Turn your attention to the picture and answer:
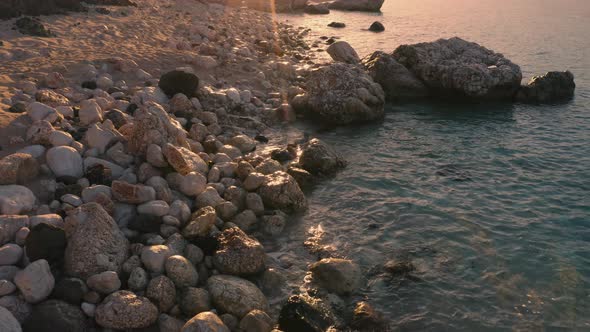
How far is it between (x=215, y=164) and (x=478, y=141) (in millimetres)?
9446

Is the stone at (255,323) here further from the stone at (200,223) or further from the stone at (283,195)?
the stone at (283,195)

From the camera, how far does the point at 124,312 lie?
22.3ft

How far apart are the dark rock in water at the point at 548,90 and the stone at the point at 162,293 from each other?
19.0m

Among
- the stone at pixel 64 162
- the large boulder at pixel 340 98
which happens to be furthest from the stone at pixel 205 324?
the large boulder at pixel 340 98

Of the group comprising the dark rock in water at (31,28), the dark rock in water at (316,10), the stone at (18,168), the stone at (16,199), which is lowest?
the stone at (16,199)

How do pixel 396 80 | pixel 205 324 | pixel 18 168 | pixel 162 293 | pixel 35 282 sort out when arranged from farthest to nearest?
pixel 396 80 < pixel 18 168 < pixel 162 293 < pixel 35 282 < pixel 205 324

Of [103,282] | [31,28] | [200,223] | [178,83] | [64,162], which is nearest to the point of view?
[103,282]

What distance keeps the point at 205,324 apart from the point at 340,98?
1248 centimetres

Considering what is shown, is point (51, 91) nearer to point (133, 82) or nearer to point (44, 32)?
point (133, 82)

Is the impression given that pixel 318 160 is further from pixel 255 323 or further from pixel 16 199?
pixel 16 199

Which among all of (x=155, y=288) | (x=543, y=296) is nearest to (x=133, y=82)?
(x=155, y=288)

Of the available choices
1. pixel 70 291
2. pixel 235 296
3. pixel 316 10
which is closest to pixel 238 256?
pixel 235 296

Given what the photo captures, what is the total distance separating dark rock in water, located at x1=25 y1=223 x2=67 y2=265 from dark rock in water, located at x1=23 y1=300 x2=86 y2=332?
0.91m

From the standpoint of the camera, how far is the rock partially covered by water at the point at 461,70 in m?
20.8
